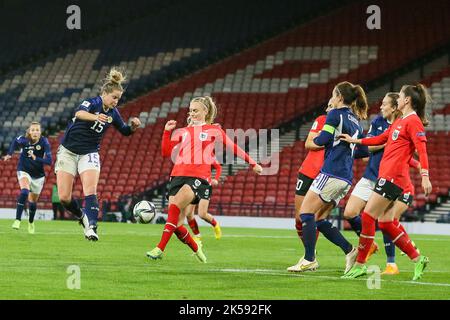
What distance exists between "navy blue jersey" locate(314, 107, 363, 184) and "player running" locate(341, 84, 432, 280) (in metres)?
0.24

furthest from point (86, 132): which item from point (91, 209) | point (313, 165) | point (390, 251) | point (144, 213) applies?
point (390, 251)

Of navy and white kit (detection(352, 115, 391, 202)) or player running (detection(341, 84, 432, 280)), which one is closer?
A: player running (detection(341, 84, 432, 280))

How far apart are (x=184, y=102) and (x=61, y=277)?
2752 cm

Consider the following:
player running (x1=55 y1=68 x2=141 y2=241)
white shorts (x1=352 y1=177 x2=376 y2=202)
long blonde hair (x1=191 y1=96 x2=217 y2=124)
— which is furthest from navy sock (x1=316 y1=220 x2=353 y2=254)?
Result: player running (x1=55 y1=68 x2=141 y2=241)

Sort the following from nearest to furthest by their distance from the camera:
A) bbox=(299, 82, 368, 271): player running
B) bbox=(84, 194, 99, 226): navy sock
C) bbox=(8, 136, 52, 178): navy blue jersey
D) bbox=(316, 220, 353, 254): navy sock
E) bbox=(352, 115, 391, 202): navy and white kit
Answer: bbox=(299, 82, 368, 271): player running
bbox=(316, 220, 353, 254): navy sock
bbox=(352, 115, 391, 202): navy and white kit
bbox=(84, 194, 99, 226): navy sock
bbox=(8, 136, 52, 178): navy blue jersey

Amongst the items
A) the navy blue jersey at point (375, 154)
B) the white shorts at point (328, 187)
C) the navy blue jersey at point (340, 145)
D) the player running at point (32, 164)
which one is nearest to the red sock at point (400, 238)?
the white shorts at point (328, 187)

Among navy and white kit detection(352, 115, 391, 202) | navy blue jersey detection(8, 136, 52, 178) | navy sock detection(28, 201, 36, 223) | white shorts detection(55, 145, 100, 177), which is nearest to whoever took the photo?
navy and white kit detection(352, 115, 391, 202)

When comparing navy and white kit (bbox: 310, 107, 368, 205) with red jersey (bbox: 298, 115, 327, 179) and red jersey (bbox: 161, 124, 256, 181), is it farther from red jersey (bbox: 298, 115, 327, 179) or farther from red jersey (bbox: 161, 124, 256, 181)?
Answer: red jersey (bbox: 298, 115, 327, 179)

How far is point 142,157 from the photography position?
1348 inches

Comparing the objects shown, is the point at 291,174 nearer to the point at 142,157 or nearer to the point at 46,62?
the point at 142,157

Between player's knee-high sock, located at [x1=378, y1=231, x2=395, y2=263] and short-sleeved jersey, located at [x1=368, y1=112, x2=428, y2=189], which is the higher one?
short-sleeved jersey, located at [x1=368, y1=112, x2=428, y2=189]

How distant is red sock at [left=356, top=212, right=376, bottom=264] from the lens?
10250 millimetres

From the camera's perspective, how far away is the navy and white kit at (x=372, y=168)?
38.7 ft

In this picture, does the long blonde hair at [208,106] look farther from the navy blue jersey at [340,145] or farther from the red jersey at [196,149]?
the navy blue jersey at [340,145]
